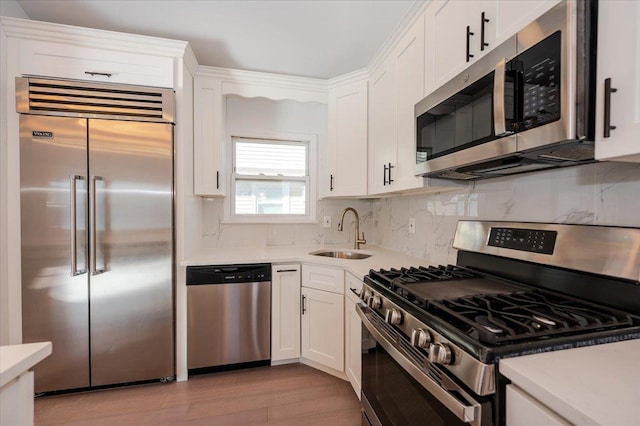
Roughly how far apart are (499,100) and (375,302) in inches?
37.4

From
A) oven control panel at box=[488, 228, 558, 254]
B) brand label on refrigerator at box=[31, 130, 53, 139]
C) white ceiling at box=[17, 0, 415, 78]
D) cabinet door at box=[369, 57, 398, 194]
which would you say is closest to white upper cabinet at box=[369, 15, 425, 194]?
cabinet door at box=[369, 57, 398, 194]

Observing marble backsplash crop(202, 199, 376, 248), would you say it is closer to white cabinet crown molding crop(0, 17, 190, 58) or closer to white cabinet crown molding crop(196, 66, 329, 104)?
white cabinet crown molding crop(196, 66, 329, 104)

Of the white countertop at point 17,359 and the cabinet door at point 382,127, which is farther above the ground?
the cabinet door at point 382,127

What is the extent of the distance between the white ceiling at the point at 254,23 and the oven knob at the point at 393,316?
5.89 feet

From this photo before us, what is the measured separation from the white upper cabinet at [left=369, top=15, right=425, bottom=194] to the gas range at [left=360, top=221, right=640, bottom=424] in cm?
60

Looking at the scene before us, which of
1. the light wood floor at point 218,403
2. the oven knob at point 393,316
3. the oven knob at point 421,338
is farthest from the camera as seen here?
the light wood floor at point 218,403

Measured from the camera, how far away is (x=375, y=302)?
1.30 metres

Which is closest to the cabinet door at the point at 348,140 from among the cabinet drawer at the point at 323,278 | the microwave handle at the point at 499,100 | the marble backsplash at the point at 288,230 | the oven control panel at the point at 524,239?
the marble backsplash at the point at 288,230

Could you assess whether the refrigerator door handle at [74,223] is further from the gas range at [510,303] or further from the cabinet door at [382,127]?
the cabinet door at [382,127]

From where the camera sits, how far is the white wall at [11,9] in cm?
172

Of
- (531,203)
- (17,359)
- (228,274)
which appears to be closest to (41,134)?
(228,274)

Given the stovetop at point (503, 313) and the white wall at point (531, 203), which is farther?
the white wall at point (531, 203)

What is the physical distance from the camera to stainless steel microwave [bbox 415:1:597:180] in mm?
771

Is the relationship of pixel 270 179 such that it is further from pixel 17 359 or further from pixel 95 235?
pixel 17 359
